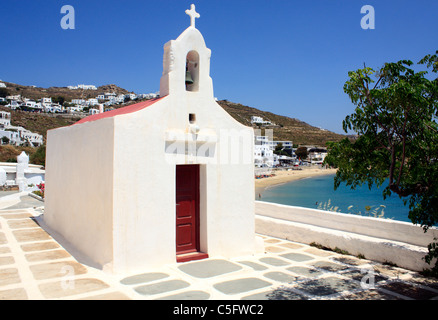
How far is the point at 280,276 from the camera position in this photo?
614cm

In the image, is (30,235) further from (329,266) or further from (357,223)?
(357,223)

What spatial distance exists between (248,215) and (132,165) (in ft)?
10.2

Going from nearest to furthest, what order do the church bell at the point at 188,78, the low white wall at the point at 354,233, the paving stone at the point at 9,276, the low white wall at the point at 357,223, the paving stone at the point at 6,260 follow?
the paving stone at the point at 9,276 < the paving stone at the point at 6,260 < the low white wall at the point at 354,233 < the low white wall at the point at 357,223 < the church bell at the point at 188,78

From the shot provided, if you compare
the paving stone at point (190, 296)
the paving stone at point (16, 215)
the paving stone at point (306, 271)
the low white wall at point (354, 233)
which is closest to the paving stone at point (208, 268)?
the paving stone at point (190, 296)

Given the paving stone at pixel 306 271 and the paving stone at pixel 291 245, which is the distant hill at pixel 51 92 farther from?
the paving stone at pixel 306 271

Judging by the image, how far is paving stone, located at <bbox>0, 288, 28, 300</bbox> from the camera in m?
4.88

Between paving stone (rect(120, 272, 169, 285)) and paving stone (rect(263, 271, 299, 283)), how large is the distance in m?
1.90

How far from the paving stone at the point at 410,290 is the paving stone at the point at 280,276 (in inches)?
59.1

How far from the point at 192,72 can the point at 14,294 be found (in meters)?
5.37

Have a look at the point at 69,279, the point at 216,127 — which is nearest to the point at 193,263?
Result: the point at 69,279

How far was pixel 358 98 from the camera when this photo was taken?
504cm

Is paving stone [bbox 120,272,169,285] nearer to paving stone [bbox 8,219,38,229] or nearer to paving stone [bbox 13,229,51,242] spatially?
paving stone [bbox 13,229,51,242]

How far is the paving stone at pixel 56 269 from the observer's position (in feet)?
19.5
